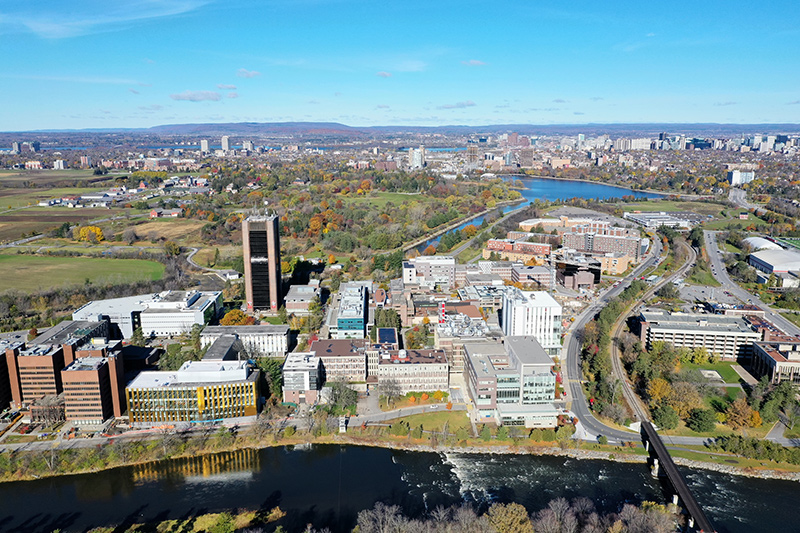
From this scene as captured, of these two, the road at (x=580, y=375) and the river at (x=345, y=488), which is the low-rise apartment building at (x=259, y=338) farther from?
the road at (x=580, y=375)

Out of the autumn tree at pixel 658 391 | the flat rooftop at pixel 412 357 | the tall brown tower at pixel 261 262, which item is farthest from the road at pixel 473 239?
the autumn tree at pixel 658 391

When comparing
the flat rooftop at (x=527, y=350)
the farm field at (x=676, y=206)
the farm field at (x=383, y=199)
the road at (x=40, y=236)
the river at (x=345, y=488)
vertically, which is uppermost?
the farm field at (x=383, y=199)

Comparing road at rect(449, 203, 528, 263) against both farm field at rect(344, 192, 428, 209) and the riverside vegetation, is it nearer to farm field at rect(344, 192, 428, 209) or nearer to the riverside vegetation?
farm field at rect(344, 192, 428, 209)

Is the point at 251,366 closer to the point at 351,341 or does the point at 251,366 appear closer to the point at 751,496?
the point at 351,341

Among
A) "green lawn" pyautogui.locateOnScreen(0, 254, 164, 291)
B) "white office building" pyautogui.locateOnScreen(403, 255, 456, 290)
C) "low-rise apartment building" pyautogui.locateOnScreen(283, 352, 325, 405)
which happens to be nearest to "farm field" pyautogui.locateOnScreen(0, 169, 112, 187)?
"green lawn" pyautogui.locateOnScreen(0, 254, 164, 291)

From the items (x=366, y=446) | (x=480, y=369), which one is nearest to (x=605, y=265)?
(x=480, y=369)
